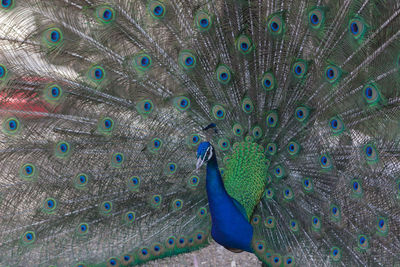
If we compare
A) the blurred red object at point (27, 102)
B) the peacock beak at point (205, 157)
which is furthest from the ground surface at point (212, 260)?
the blurred red object at point (27, 102)

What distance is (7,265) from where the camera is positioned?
2.51m

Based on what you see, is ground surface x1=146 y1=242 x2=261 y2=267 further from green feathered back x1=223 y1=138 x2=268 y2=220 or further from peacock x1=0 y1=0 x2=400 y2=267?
green feathered back x1=223 y1=138 x2=268 y2=220

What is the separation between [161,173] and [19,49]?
45.3 inches

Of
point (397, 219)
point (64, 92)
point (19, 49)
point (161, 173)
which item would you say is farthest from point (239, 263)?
point (19, 49)

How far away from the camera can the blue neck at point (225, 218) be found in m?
2.35

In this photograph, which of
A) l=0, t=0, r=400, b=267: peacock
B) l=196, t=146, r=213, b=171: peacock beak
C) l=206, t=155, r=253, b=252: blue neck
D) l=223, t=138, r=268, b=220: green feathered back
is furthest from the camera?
l=223, t=138, r=268, b=220: green feathered back

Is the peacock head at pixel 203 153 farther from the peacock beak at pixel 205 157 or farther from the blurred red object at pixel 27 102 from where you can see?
the blurred red object at pixel 27 102

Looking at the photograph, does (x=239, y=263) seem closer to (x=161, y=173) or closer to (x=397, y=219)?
(x=161, y=173)

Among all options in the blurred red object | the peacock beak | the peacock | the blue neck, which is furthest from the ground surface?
the blurred red object

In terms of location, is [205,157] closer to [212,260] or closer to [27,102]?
[27,102]

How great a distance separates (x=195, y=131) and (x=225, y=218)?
611mm

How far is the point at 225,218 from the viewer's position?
8.03 feet

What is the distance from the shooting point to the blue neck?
235 centimetres

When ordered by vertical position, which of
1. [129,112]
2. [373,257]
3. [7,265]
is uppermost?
[129,112]
